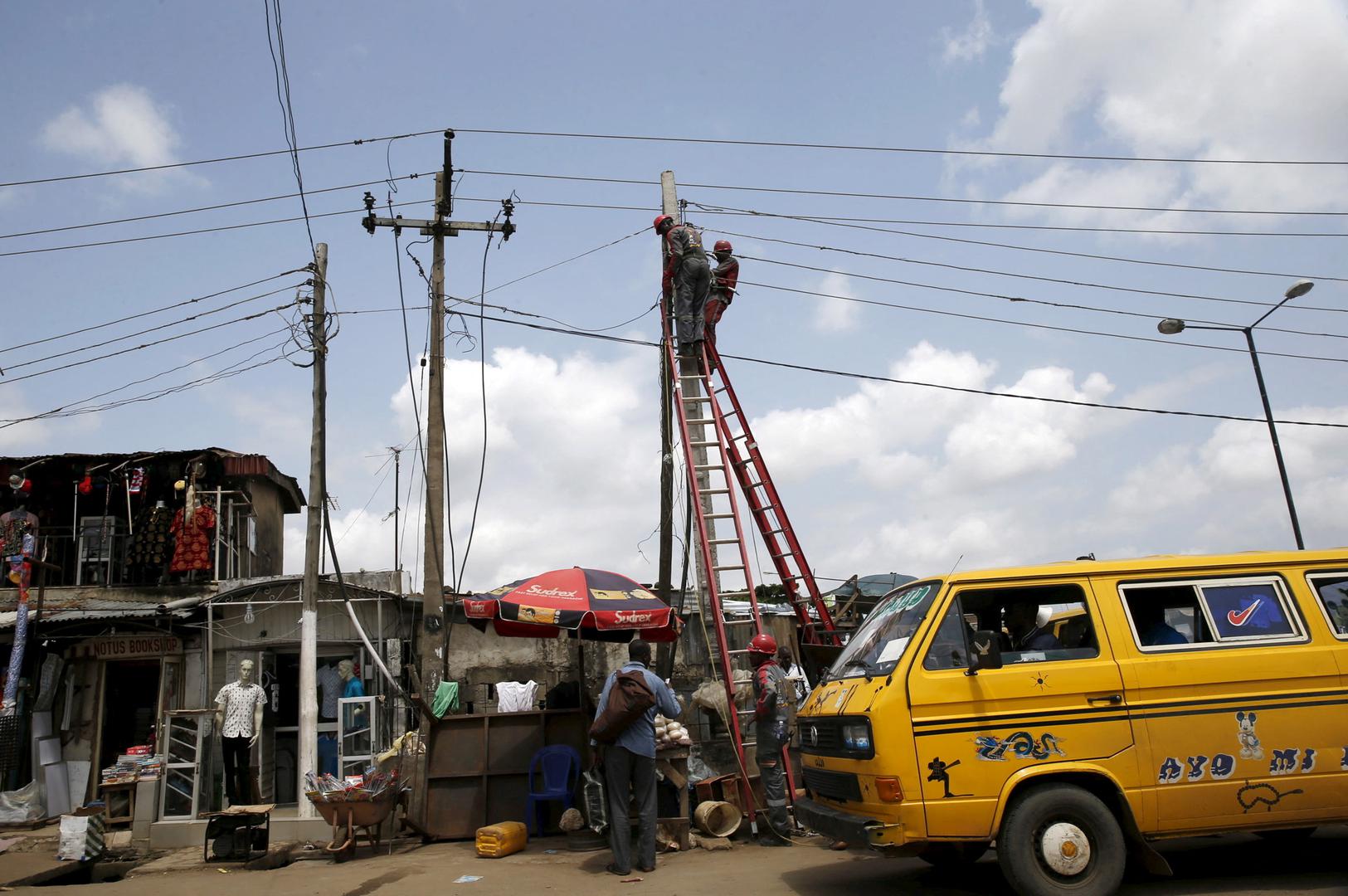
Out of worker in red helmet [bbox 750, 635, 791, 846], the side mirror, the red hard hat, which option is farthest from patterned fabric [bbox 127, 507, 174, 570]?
the side mirror

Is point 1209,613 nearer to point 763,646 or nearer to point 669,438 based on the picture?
point 763,646

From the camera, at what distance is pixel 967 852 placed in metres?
6.82

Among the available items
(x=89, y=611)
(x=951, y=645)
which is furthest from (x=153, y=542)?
(x=951, y=645)

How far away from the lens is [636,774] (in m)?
8.09

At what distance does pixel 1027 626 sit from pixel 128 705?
15.2 metres

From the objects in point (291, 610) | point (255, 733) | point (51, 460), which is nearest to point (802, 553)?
point (255, 733)

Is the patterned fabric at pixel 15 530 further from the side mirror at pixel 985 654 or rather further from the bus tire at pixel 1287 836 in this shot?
the bus tire at pixel 1287 836

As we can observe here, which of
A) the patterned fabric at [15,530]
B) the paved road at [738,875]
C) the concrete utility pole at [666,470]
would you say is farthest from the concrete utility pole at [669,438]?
the patterned fabric at [15,530]

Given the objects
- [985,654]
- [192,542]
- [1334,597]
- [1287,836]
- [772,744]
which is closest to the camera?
[985,654]

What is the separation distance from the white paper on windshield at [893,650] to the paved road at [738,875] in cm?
173

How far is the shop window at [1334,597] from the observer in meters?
6.27

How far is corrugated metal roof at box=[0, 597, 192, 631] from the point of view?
45.2 ft

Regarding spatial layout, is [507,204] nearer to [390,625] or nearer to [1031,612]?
[390,625]

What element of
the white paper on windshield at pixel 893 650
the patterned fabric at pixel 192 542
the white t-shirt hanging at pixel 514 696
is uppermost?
the patterned fabric at pixel 192 542
